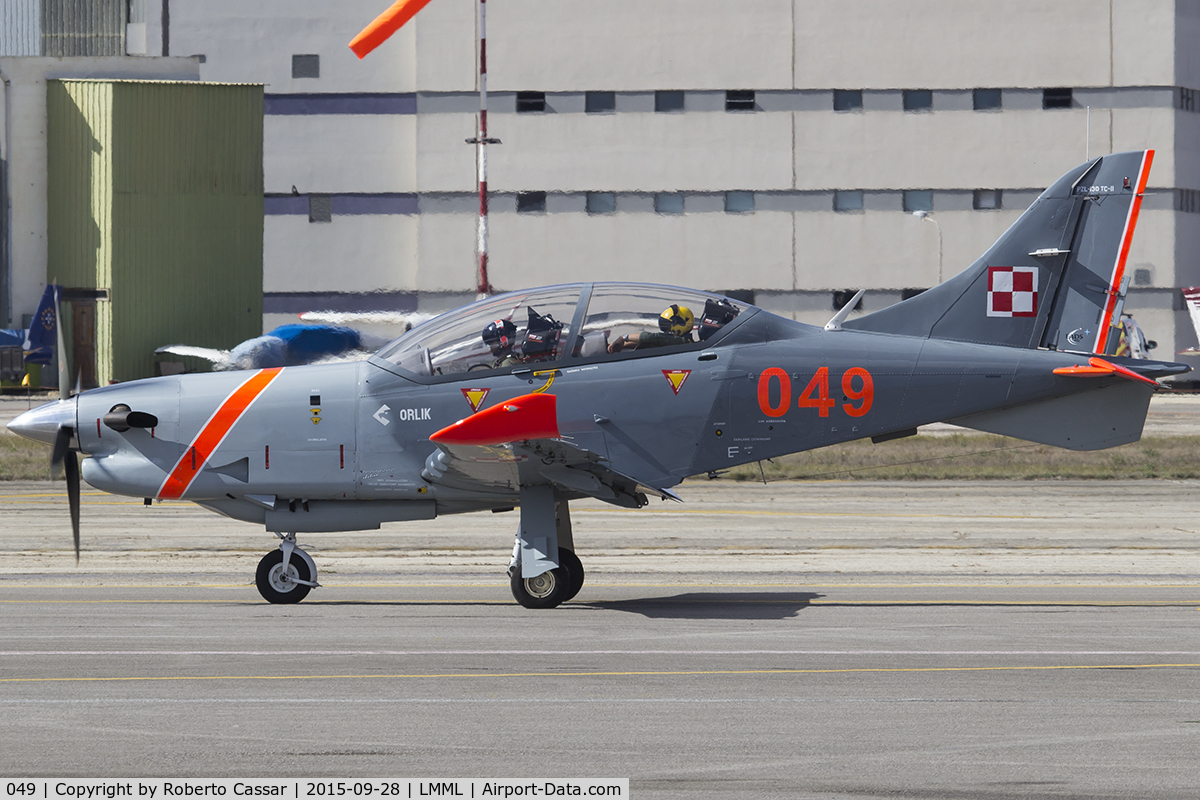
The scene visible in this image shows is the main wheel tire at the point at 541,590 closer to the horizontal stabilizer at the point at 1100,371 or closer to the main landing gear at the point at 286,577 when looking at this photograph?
the main landing gear at the point at 286,577

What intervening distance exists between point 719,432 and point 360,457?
10.2 feet

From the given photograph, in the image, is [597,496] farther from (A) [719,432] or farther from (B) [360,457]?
(B) [360,457]

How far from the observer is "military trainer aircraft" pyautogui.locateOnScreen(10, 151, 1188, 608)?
1073 cm

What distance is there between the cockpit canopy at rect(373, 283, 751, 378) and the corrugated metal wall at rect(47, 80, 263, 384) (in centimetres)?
3473

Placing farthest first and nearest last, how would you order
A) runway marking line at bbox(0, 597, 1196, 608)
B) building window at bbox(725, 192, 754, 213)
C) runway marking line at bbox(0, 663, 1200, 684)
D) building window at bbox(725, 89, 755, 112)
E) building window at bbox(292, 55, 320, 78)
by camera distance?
building window at bbox(292, 55, 320, 78), building window at bbox(725, 192, 754, 213), building window at bbox(725, 89, 755, 112), runway marking line at bbox(0, 597, 1196, 608), runway marking line at bbox(0, 663, 1200, 684)

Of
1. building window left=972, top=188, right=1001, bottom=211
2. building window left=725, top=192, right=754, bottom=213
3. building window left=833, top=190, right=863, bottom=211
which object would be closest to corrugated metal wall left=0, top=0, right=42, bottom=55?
building window left=725, top=192, right=754, bottom=213

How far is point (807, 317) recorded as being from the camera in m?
48.5

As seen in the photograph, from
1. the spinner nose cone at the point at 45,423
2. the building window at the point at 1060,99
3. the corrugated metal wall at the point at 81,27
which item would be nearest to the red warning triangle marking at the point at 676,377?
the spinner nose cone at the point at 45,423

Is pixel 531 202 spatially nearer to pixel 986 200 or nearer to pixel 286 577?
pixel 986 200

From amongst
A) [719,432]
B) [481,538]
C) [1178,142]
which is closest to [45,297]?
[481,538]

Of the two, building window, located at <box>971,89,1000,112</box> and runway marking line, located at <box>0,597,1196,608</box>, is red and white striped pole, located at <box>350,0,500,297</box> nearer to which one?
building window, located at <box>971,89,1000,112</box>

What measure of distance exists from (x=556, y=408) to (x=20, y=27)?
161ft

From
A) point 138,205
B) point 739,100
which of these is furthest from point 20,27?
point 739,100
